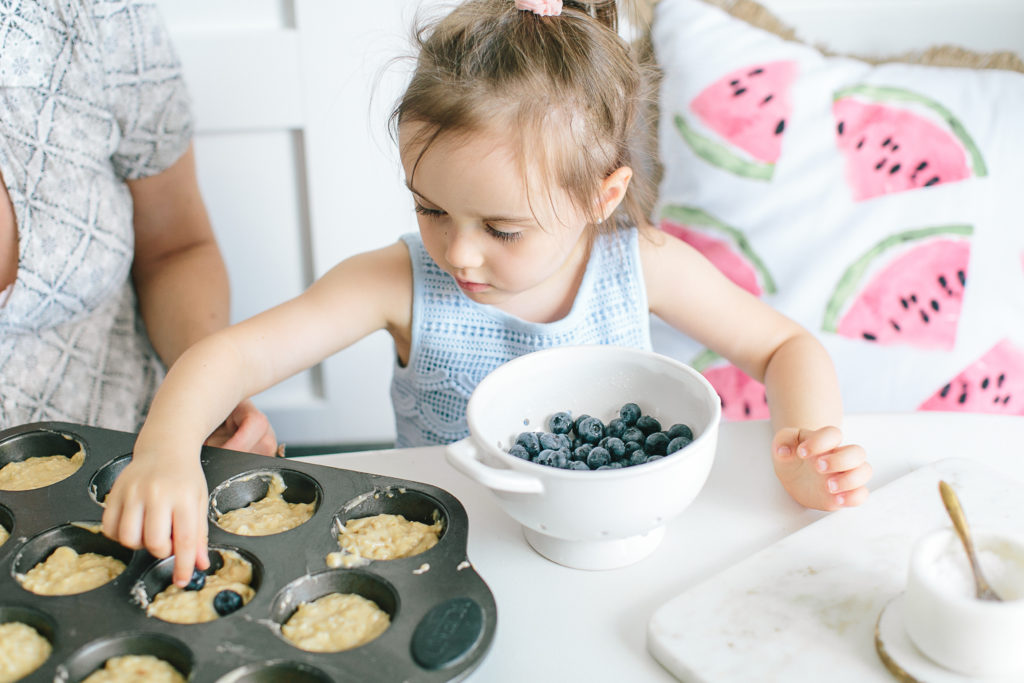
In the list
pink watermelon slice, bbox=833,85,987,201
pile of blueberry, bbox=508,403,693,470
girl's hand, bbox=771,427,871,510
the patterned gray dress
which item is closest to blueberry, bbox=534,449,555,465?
pile of blueberry, bbox=508,403,693,470

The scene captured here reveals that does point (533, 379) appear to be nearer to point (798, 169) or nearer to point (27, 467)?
point (27, 467)

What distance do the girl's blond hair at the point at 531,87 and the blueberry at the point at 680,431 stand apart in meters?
0.28

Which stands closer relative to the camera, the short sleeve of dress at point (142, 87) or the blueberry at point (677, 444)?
the blueberry at point (677, 444)

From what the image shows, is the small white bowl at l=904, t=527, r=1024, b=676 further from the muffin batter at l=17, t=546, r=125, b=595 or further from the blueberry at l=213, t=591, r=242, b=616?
the muffin batter at l=17, t=546, r=125, b=595

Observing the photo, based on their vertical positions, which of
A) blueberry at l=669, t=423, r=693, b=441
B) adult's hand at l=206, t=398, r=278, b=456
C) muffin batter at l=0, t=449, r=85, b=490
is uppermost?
blueberry at l=669, t=423, r=693, b=441

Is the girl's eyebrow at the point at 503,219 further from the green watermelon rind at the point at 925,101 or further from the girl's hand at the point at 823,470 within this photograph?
the green watermelon rind at the point at 925,101

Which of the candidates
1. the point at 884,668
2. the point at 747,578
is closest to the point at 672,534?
the point at 747,578

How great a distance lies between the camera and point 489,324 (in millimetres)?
1040

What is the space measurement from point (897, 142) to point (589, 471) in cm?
91

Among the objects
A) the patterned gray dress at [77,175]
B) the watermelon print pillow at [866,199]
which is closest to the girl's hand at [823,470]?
the watermelon print pillow at [866,199]

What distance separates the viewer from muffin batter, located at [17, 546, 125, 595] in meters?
0.63

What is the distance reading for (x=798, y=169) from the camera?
1.27 meters

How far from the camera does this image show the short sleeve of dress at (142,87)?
41.7 inches

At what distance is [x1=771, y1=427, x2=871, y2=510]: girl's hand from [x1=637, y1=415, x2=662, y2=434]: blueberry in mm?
123
